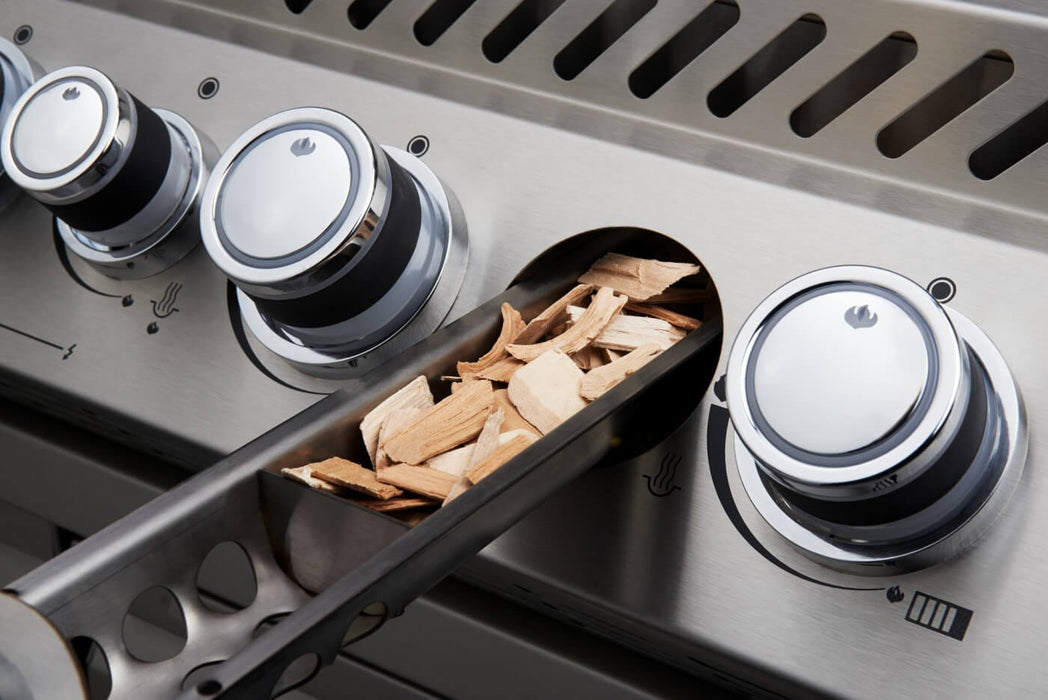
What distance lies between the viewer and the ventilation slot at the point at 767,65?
0.53 m

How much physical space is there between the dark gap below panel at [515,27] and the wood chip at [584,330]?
0.61ft

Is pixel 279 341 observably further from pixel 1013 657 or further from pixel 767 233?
pixel 1013 657

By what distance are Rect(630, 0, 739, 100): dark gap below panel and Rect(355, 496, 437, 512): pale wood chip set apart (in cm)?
27

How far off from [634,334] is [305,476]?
182mm

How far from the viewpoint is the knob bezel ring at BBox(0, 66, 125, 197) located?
1.84 feet

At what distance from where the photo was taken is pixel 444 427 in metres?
0.45

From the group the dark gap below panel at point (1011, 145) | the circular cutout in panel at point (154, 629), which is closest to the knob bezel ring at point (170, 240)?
the circular cutout in panel at point (154, 629)

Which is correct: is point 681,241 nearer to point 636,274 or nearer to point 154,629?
point 636,274

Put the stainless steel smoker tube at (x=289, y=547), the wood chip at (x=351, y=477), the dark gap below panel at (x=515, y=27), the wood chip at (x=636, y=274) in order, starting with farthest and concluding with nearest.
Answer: the dark gap below panel at (x=515, y=27), the wood chip at (x=636, y=274), the wood chip at (x=351, y=477), the stainless steel smoker tube at (x=289, y=547)

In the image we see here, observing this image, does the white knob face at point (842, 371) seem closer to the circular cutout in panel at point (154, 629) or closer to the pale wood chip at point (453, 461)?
the pale wood chip at point (453, 461)

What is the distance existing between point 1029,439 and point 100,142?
0.50 m

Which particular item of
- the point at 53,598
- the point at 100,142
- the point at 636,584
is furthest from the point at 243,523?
the point at 100,142

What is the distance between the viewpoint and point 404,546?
0.32 metres

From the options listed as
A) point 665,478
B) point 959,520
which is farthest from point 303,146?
point 959,520
